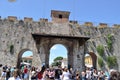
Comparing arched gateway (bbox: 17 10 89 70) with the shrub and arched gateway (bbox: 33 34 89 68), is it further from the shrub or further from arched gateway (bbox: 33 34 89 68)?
the shrub

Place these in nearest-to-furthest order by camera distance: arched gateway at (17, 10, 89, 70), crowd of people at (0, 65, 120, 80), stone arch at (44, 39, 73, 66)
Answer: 1. crowd of people at (0, 65, 120, 80)
2. arched gateway at (17, 10, 89, 70)
3. stone arch at (44, 39, 73, 66)

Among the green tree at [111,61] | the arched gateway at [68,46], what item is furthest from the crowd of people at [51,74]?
the green tree at [111,61]

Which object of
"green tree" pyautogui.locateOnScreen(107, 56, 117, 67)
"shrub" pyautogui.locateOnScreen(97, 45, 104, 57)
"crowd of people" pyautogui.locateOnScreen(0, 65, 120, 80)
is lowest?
"crowd of people" pyautogui.locateOnScreen(0, 65, 120, 80)

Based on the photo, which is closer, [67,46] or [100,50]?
[67,46]

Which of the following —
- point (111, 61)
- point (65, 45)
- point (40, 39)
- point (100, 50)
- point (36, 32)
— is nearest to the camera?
point (40, 39)

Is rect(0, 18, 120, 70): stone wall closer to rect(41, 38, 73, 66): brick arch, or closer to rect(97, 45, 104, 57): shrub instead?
rect(97, 45, 104, 57): shrub

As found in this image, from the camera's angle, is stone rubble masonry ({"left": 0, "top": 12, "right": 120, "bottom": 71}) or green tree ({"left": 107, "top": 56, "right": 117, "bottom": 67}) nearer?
stone rubble masonry ({"left": 0, "top": 12, "right": 120, "bottom": 71})

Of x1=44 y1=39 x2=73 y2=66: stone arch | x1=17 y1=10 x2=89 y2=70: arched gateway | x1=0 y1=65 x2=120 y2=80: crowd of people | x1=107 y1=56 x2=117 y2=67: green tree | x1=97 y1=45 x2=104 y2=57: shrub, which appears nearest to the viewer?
x1=0 y1=65 x2=120 y2=80: crowd of people

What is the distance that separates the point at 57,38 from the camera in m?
21.9

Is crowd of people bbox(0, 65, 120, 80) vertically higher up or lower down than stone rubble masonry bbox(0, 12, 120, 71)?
lower down

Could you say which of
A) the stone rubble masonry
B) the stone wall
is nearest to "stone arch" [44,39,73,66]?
the stone rubble masonry

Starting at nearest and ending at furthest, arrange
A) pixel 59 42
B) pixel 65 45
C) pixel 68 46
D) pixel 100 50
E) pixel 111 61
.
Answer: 1. pixel 59 42
2. pixel 68 46
3. pixel 65 45
4. pixel 111 61
5. pixel 100 50

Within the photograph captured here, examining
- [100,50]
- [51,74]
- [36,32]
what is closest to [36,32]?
[36,32]

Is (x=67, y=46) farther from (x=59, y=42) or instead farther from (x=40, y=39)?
(x=40, y=39)
